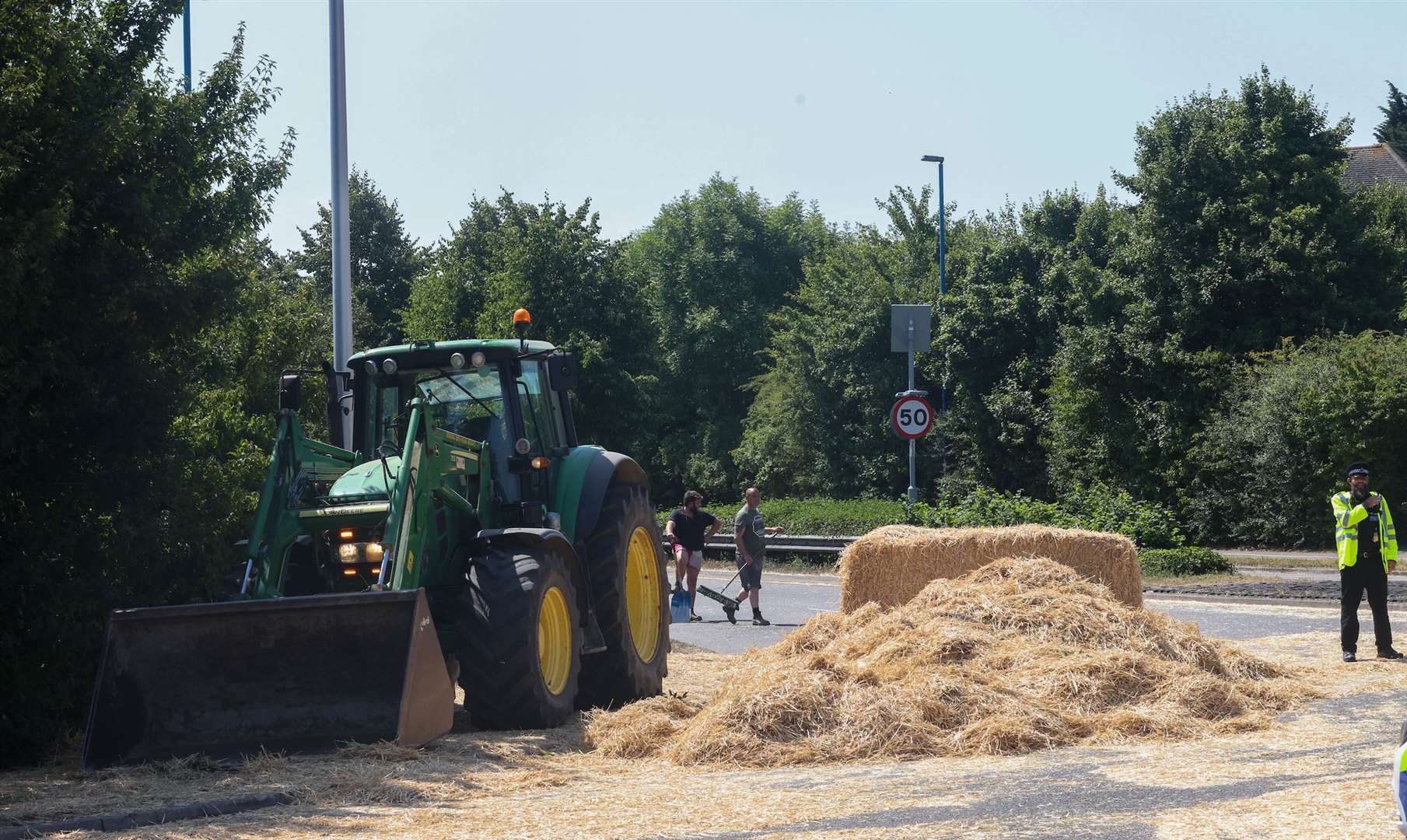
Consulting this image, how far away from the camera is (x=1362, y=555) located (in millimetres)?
13633

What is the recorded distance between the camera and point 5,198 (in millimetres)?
9578

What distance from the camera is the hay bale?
14367 mm

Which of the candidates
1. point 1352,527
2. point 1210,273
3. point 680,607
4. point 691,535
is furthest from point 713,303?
point 1352,527

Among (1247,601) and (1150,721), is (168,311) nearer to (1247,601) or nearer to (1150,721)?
(1150,721)

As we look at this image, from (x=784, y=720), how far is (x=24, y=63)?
6438 millimetres

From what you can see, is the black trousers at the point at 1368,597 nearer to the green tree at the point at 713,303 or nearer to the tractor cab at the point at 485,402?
the tractor cab at the point at 485,402

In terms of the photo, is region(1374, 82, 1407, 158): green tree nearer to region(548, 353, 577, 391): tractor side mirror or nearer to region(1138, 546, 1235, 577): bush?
region(1138, 546, 1235, 577): bush

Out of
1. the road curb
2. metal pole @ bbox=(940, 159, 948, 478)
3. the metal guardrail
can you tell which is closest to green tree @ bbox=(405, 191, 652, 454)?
metal pole @ bbox=(940, 159, 948, 478)

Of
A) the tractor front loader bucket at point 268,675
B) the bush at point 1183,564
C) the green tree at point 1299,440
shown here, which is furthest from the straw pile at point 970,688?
the green tree at point 1299,440

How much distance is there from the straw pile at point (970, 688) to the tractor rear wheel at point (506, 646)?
42cm

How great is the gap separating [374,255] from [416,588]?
54.2 meters

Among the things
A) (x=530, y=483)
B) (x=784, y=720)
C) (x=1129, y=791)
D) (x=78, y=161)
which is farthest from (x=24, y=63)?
(x=1129, y=791)

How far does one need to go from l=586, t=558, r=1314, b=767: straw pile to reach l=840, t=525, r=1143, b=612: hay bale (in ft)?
6.75

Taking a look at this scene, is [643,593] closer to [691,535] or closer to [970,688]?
[970,688]
